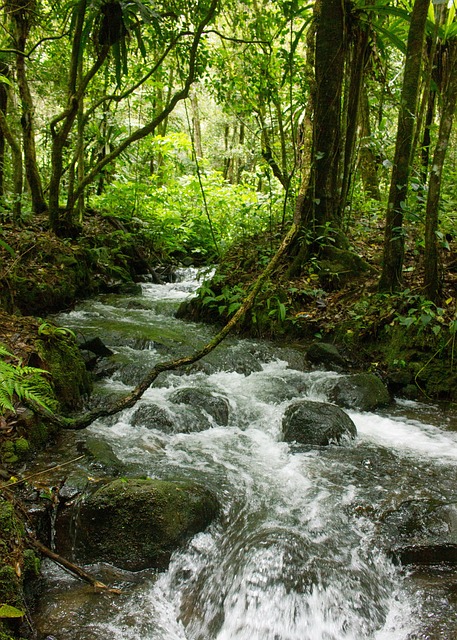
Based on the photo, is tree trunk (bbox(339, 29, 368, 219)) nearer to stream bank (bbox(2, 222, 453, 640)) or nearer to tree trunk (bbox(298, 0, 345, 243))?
tree trunk (bbox(298, 0, 345, 243))

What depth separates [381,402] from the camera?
454 centimetres

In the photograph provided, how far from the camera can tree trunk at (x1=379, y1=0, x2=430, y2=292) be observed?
4523mm

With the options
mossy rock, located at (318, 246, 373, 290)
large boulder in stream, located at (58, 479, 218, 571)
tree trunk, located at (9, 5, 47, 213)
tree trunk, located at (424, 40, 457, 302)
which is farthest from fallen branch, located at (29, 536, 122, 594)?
tree trunk, located at (9, 5, 47, 213)

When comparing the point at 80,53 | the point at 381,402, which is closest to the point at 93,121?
the point at 80,53

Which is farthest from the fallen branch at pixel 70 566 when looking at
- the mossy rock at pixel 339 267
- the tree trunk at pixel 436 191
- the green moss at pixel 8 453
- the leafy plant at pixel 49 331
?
the mossy rock at pixel 339 267

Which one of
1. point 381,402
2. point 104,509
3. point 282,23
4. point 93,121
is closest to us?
→ point 104,509

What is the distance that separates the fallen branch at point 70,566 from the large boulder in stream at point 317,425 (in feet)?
6.44

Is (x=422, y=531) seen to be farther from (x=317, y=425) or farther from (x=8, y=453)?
(x=8, y=453)

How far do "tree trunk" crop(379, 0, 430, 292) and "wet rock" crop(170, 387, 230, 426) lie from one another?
2.53 m

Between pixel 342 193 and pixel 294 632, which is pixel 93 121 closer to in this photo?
pixel 342 193

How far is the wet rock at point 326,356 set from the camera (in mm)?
5312

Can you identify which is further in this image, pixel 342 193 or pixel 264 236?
pixel 264 236

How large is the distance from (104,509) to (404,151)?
4.42 meters

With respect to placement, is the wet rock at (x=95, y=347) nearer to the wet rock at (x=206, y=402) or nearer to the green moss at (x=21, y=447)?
the wet rock at (x=206, y=402)
